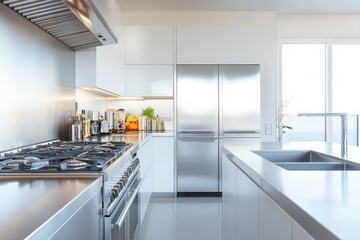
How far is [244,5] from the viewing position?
184 inches

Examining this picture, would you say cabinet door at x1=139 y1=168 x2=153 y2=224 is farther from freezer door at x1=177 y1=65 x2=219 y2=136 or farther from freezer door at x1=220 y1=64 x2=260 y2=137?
freezer door at x1=220 y1=64 x2=260 y2=137

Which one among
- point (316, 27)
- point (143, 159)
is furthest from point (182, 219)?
point (316, 27)

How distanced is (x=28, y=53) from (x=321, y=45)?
4601 mm

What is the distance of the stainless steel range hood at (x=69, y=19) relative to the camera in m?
2.00

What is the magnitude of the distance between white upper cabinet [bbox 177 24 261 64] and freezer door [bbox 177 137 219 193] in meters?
1.14

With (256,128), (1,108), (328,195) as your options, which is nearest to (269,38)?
(256,128)

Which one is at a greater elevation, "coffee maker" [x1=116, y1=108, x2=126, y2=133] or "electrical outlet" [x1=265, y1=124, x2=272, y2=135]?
"coffee maker" [x1=116, y1=108, x2=126, y2=133]

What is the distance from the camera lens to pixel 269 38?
16.0 feet

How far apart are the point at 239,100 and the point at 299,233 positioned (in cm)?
384

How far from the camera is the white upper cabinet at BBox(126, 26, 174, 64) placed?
475 cm

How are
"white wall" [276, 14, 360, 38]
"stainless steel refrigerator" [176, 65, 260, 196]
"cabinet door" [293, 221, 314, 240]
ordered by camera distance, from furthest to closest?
"white wall" [276, 14, 360, 38] → "stainless steel refrigerator" [176, 65, 260, 196] → "cabinet door" [293, 221, 314, 240]

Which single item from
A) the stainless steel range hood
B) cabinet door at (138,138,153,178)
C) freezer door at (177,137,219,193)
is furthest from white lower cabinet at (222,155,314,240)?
freezer door at (177,137,219,193)

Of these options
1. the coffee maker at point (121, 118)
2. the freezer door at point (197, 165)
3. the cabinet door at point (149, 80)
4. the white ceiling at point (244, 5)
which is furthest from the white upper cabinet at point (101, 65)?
the freezer door at point (197, 165)

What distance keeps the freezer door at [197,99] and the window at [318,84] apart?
1.37 m
